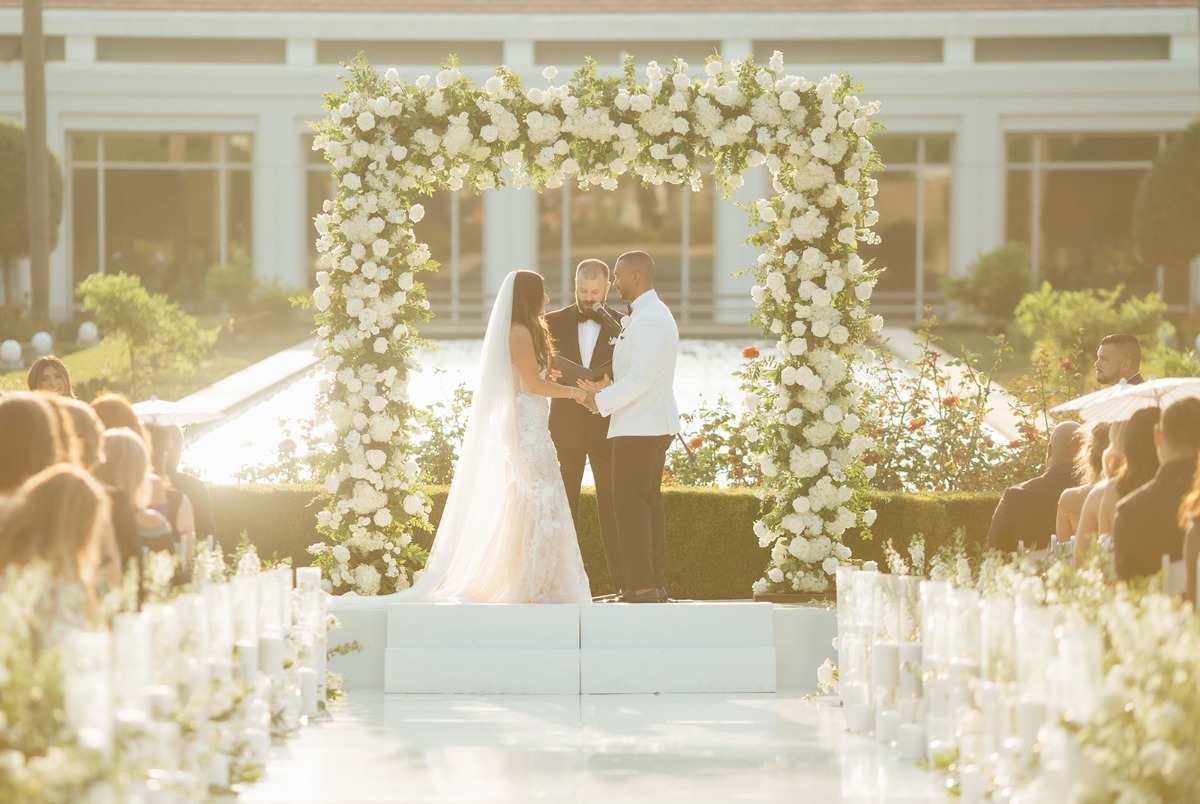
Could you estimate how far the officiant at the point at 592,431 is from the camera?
Answer: 9562 mm

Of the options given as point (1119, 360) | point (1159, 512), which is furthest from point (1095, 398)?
point (1159, 512)

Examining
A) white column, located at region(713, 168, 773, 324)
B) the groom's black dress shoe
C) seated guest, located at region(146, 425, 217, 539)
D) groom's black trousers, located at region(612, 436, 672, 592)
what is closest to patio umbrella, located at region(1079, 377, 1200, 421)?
groom's black trousers, located at region(612, 436, 672, 592)

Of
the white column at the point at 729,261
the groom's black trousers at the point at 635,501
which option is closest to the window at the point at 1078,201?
the white column at the point at 729,261

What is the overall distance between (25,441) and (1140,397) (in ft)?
16.8

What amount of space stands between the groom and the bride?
0.25 meters

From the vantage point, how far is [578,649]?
868 centimetres

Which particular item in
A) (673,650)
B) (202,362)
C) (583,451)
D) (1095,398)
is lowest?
(673,650)

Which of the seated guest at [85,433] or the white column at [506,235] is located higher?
the white column at [506,235]

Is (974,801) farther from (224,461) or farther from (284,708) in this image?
(224,461)

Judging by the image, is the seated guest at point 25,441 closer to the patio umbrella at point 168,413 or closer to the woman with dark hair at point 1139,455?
the patio umbrella at point 168,413

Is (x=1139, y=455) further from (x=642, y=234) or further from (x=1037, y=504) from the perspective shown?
(x=642, y=234)

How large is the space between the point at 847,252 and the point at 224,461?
6.45 m

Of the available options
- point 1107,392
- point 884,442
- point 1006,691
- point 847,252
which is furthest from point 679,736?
point 884,442

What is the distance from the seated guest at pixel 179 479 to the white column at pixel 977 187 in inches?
884
